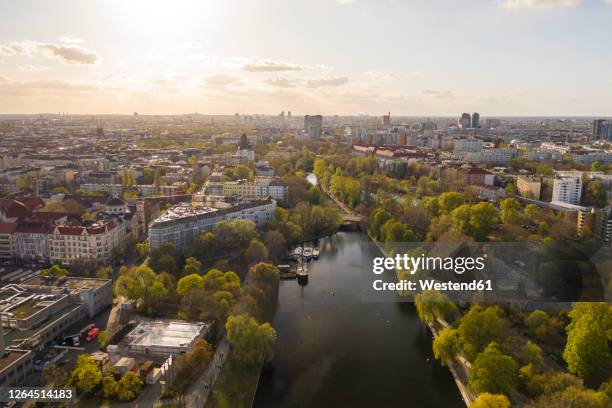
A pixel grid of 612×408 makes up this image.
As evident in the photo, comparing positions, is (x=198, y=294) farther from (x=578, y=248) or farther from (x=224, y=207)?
(x=578, y=248)

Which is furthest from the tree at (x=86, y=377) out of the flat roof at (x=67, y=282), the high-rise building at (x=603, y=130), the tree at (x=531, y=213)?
the high-rise building at (x=603, y=130)

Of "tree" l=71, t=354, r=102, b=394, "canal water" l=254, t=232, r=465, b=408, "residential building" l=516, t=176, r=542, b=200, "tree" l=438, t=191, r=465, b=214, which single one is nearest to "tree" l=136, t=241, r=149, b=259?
"canal water" l=254, t=232, r=465, b=408

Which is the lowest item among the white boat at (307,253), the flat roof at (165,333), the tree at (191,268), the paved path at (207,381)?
the paved path at (207,381)

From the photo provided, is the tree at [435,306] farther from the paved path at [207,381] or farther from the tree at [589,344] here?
the paved path at [207,381]

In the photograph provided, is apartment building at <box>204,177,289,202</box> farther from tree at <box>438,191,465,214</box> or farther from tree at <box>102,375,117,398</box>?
tree at <box>102,375,117,398</box>

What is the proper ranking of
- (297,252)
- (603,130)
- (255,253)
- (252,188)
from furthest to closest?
(603,130) < (252,188) < (297,252) < (255,253)

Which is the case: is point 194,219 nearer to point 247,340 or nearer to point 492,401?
point 247,340

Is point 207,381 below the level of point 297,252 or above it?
below

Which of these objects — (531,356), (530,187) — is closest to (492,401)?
(531,356)
